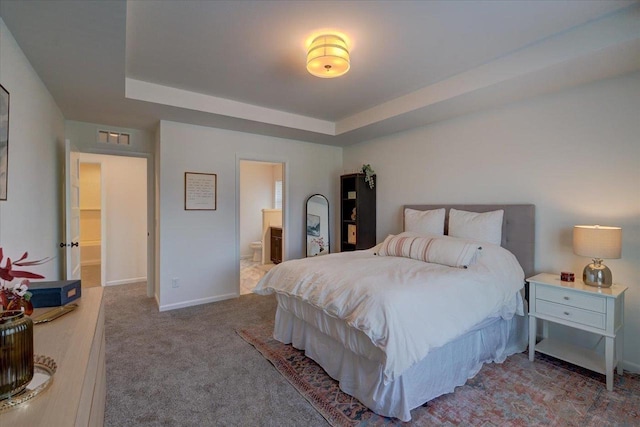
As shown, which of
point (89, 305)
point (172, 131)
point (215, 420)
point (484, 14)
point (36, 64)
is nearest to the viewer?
point (89, 305)

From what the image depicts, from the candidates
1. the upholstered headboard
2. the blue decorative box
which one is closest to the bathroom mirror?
the upholstered headboard

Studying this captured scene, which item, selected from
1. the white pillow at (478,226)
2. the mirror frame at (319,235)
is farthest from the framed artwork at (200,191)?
the white pillow at (478,226)

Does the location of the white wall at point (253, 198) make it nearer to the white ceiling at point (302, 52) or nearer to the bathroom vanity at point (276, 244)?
the bathroom vanity at point (276, 244)

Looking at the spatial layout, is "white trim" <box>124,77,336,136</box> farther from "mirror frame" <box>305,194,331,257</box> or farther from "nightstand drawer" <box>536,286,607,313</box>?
"nightstand drawer" <box>536,286,607,313</box>

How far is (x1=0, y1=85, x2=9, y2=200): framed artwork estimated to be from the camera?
1649 mm

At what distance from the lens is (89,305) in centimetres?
156

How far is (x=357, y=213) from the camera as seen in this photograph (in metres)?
4.45

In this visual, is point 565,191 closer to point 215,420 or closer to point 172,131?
point 215,420

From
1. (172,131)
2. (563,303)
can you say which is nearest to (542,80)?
(563,303)

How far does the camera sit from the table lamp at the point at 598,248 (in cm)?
218

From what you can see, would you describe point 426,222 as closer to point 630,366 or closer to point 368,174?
point 368,174

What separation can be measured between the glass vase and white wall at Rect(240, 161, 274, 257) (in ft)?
21.4

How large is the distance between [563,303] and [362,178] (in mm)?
2769

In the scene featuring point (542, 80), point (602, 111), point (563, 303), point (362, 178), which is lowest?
point (563, 303)
